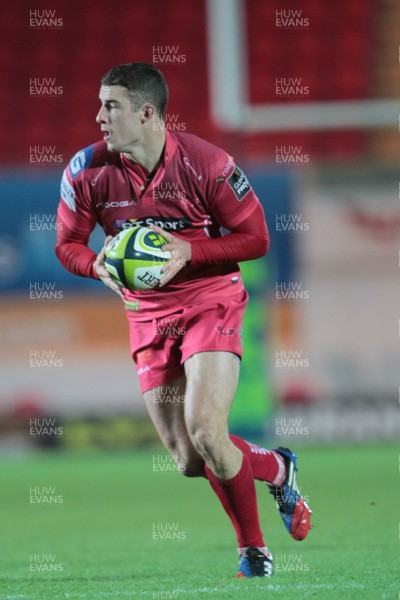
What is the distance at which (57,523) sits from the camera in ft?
23.9

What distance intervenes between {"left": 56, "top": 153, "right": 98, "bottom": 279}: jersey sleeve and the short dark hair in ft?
1.29

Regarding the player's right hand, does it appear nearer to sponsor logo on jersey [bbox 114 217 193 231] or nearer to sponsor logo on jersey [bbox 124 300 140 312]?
sponsor logo on jersey [bbox 114 217 193 231]

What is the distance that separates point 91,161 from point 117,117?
0.28 meters

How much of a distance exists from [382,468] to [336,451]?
154 cm

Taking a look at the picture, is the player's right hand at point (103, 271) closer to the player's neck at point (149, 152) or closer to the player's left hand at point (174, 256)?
the player's left hand at point (174, 256)

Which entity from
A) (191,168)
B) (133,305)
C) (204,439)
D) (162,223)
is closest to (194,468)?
(204,439)

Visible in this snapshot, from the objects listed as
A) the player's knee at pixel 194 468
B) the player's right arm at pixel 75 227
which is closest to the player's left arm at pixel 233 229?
the player's right arm at pixel 75 227

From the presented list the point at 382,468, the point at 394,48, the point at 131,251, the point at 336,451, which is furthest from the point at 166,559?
the point at 394,48

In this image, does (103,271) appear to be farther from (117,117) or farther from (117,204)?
(117,117)

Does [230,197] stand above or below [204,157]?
below

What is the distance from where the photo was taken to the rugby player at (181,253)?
189 inches

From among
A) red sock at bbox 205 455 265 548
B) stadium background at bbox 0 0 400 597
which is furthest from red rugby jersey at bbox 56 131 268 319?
stadium background at bbox 0 0 400 597

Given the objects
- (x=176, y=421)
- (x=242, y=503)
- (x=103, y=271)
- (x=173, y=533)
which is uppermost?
(x=103, y=271)

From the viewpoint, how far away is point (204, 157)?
498 centimetres
